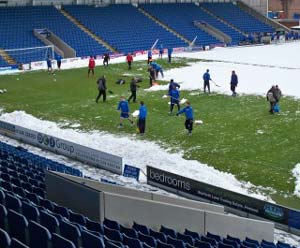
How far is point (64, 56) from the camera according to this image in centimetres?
4694

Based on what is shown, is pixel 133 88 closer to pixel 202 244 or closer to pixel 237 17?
pixel 202 244

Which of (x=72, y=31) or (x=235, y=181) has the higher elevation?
(x=72, y=31)

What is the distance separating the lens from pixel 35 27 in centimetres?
4884

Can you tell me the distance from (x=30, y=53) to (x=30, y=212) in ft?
126

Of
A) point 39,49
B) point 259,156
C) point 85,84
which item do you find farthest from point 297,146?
point 39,49

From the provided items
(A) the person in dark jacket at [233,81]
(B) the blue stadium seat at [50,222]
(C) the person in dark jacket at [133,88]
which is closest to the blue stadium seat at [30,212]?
(B) the blue stadium seat at [50,222]

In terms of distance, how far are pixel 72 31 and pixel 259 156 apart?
116ft

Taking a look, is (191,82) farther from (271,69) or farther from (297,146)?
(297,146)

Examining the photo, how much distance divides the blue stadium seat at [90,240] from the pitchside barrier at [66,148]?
10.0m

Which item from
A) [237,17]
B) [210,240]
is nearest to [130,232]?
[210,240]

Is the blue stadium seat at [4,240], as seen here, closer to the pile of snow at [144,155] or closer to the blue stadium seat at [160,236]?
the blue stadium seat at [160,236]

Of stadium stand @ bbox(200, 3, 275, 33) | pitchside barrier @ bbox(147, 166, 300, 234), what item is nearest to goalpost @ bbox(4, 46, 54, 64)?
stadium stand @ bbox(200, 3, 275, 33)

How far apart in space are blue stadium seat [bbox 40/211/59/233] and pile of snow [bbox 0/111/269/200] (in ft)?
28.1

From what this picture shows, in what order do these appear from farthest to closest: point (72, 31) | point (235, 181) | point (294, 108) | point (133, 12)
Result: point (133, 12) < point (72, 31) < point (294, 108) < point (235, 181)
